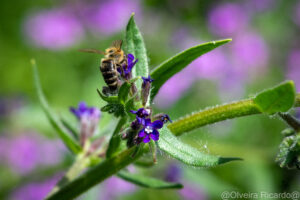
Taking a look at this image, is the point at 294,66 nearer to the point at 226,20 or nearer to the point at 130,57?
the point at 226,20

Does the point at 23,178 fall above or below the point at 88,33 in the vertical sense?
below

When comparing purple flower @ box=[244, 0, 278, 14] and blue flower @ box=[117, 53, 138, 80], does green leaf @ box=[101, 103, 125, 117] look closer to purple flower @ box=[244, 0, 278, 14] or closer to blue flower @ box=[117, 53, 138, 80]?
blue flower @ box=[117, 53, 138, 80]

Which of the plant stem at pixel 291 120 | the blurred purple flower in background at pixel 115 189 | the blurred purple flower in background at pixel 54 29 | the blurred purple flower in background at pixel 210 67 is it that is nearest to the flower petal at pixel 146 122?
the plant stem at pixel 291 120

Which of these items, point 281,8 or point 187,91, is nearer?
point 187,91

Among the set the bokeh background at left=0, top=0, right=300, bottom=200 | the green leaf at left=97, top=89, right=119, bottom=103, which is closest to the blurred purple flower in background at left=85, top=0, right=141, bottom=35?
the bokeh background at left=0, top=0, right=300, bottom=200

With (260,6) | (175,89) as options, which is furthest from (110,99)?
(260,6)

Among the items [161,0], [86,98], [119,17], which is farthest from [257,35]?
[86,98]

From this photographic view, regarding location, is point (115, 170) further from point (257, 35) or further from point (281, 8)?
point (281, 8)

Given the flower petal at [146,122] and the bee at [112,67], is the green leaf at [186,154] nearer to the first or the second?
the flower petal at [146,122]
